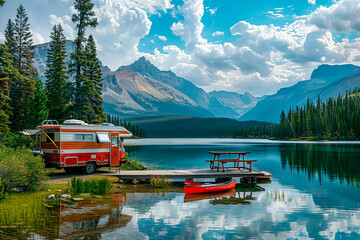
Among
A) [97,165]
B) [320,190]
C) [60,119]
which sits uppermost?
[60,119]

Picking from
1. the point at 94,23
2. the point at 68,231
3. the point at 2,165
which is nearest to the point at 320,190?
the point at 68,231

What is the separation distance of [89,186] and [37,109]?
31622mm

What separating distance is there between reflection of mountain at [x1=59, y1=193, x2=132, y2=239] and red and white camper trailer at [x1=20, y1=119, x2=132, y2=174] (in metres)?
6.23

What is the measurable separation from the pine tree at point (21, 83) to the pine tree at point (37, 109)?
1.17 m

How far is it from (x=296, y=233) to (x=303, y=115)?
153m

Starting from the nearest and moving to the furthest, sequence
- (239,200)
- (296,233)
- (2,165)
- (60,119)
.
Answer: (296,233) < (2,165) < (239,200) < (60,119)

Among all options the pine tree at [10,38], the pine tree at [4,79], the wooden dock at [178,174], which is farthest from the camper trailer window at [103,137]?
the pine tree at [10,38]

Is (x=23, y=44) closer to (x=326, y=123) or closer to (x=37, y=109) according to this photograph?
(x=37, y=109)

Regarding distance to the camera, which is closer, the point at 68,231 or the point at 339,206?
the point at 68,231

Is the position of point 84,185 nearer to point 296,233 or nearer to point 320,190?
point 296,233

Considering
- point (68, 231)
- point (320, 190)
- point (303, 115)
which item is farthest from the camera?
point (303, 115)

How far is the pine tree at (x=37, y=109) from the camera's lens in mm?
45344

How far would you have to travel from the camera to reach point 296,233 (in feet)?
43.0

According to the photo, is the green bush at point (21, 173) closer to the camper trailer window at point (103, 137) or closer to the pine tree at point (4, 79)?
the camper trailer window at point (103, 137)
